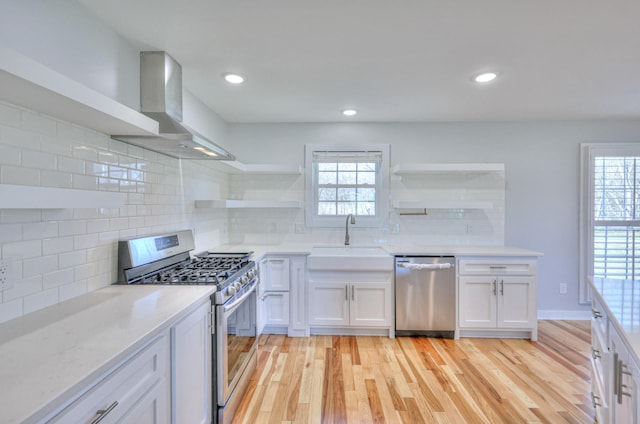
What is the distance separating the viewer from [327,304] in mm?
2992

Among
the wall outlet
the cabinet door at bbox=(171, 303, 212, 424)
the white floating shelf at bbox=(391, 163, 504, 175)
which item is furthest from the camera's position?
the white floating shelf at bbox=(391, 163, 504, 175)

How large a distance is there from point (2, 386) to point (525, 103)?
3.85 metres

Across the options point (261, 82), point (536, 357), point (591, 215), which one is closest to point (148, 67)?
point (261, 82)

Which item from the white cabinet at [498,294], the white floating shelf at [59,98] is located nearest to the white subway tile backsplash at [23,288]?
the white floating shelf at [59,98]

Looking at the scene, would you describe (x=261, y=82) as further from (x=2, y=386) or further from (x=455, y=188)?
(x=455, y=188)

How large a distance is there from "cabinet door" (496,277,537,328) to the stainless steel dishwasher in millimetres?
476

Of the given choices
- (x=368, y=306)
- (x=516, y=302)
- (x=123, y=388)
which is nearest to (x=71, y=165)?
(x=123, y=388)

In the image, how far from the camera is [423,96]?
8.99 ft

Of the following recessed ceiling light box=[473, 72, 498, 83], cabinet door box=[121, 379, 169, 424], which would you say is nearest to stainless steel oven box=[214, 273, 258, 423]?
cabinet door box=[121, 379, 169, 424]

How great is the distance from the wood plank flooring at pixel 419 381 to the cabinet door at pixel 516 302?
0.65 ft

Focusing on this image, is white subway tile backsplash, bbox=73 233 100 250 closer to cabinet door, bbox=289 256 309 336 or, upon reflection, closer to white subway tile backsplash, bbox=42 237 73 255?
white subway tile backsplash, bbox=42 237 73 255

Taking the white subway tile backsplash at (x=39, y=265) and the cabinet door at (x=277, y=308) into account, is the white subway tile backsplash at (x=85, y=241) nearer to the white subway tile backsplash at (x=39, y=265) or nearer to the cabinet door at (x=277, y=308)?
the white subway tile backsplash at (x=39, y=265)

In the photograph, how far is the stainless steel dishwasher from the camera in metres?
2.94

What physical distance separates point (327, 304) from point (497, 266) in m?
1.75
